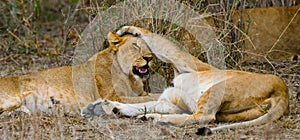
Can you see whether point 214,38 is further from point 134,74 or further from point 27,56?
point 27,56

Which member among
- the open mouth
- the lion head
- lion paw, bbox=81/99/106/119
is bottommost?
lion paw, bbox=81/99/106/119

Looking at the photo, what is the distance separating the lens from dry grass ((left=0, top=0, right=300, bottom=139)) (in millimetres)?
4191

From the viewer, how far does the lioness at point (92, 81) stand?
5.08m

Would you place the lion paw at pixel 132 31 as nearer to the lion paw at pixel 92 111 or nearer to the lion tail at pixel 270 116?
the lion paw at pixel 92 111

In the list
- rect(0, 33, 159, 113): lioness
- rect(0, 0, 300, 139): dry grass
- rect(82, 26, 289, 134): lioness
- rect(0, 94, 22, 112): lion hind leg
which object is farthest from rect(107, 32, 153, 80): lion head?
rect(0, 94, 22, 112): lion hind leg

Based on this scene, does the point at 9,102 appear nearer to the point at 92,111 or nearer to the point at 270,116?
the point at 92,111

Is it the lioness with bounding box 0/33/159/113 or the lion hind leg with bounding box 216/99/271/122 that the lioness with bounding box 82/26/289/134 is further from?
the lioness with bounding box 0/33/159/113

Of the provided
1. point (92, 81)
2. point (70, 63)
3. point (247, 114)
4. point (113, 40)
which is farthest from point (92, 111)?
point (70, 63)

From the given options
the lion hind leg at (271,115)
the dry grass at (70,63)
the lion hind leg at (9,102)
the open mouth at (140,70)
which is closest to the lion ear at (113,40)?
the open mouth at (140,70)

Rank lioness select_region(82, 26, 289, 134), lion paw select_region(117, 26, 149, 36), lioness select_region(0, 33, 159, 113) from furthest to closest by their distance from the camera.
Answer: lion paw select_region(117, 26, 149, 36)
lioness select_region(0, 33, 159, 113)
lioness select_region(82, 26, 289, 134)

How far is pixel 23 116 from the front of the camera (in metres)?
4.60

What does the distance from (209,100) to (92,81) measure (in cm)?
119

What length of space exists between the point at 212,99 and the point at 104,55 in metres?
1.28

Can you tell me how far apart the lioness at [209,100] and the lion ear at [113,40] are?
0.43 meters
